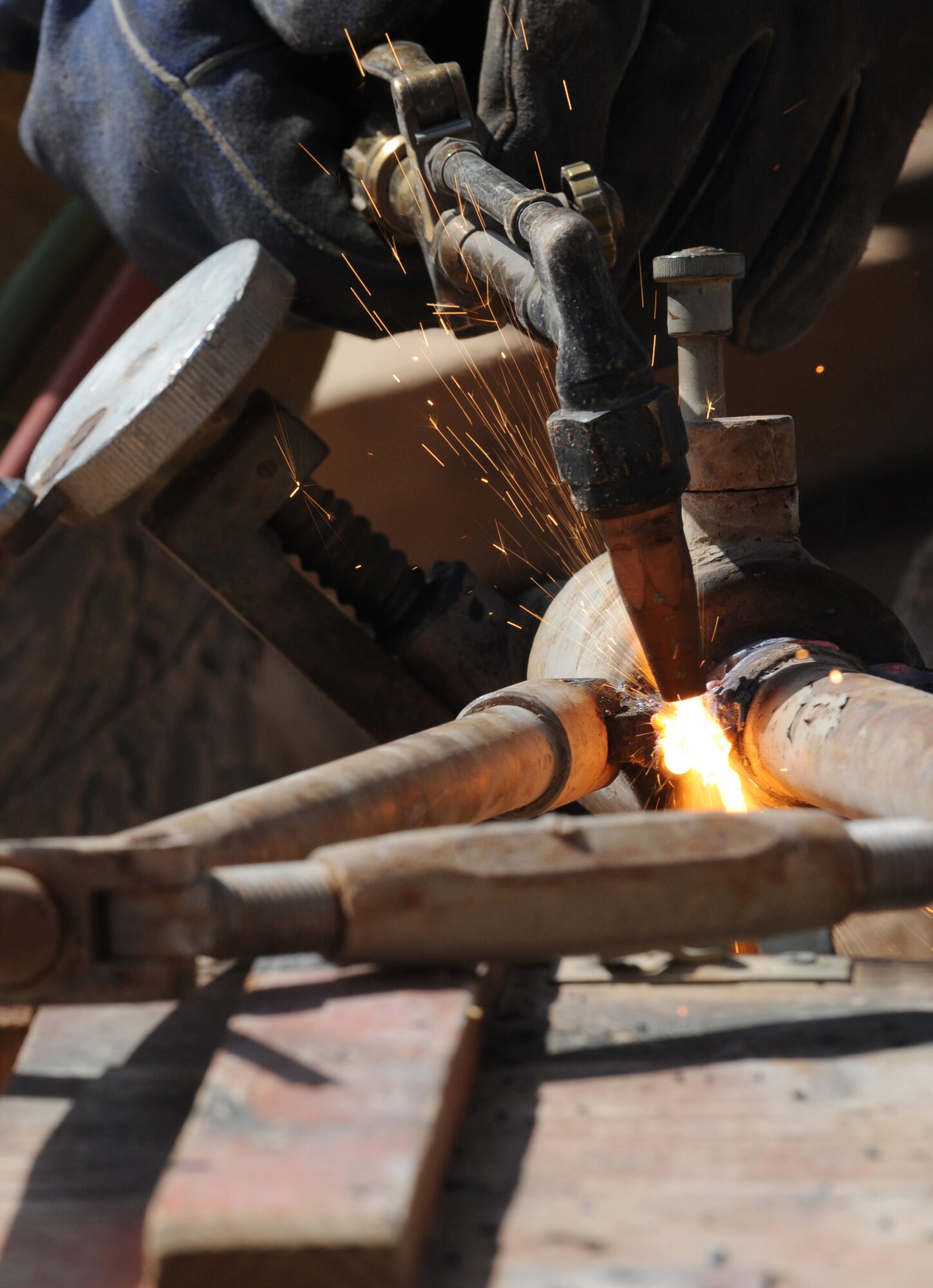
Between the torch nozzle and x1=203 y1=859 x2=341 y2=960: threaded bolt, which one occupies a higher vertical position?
x1=203 y1=859 x2=341 y2=960: threaded bolt

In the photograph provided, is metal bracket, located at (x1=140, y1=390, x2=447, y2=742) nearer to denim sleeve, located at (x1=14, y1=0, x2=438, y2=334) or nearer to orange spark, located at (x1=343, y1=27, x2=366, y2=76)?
denim sleeve, located at (x1=14, y1=0, x2=438, y2=334)

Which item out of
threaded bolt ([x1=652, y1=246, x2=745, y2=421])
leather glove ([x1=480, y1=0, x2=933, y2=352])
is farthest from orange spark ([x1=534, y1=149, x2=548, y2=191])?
threaded bolt ([x1=652, y1=246, x2=745, y2=421])

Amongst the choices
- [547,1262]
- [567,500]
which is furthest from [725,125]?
[547,1262]

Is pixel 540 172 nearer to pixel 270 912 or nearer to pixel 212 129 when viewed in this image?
pixel 212 129

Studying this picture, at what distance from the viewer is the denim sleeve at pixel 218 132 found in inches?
95.2

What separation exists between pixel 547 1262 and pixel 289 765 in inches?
140

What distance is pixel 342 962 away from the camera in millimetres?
975

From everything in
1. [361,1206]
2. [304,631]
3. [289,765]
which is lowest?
[289,765]

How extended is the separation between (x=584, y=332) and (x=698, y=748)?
25.4 inches

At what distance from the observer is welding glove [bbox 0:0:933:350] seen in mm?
2332

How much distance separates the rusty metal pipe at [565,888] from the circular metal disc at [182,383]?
59.0 inches

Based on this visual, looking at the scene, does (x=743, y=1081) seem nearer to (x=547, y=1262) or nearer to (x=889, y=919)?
Result: (x=547, y=1262)

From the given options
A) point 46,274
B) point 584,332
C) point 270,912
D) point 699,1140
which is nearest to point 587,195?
point 584,332

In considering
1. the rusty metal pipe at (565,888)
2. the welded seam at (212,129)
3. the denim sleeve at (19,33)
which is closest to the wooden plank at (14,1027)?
the rusty metal pipe at (565,888)
